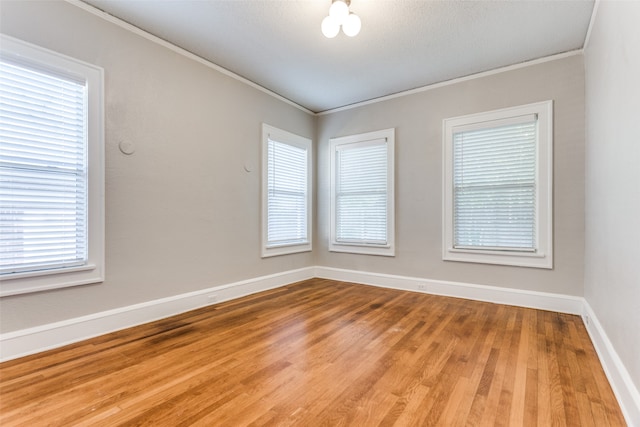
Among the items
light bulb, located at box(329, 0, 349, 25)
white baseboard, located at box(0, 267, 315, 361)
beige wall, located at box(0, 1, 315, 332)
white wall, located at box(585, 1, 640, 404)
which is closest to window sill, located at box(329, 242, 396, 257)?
beige wall, located at box(0, 1, 315, 332)

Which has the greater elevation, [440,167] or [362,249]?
[440,167]

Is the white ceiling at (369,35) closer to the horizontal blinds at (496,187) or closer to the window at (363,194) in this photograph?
the horizontal blinds at (496,187)

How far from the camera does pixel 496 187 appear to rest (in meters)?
3.73

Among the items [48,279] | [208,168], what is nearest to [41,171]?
[48,279]

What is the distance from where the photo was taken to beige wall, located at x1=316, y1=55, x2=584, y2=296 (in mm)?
3320

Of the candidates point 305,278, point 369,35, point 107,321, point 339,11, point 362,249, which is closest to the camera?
point 339,11

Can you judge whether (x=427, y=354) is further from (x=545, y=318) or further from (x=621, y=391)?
(x=545, y=318)

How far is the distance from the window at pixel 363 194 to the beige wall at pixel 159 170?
4.72ft

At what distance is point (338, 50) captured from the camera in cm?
334

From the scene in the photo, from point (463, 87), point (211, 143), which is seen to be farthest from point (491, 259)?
point (211, 143)

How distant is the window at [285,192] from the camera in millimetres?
4352

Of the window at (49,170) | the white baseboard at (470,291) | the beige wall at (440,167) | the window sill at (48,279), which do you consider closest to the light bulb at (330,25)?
the window at (49,170)

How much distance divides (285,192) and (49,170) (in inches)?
110

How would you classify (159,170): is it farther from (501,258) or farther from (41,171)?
Result: (501,258)
